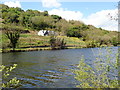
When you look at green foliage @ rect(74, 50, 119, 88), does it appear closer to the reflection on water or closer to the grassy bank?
the reflection on water

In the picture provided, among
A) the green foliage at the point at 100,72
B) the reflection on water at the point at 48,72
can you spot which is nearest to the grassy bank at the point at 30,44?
the reflection on water at the point at 48,72

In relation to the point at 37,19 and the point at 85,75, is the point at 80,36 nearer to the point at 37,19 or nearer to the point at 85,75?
the point at 37,19

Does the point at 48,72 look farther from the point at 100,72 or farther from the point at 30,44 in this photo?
the point at 30,44

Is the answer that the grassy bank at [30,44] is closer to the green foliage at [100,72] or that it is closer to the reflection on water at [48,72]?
the reflection on water at [48,72]

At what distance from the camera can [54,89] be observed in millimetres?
13500

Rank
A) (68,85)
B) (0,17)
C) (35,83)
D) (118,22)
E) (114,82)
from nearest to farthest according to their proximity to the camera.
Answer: (118,22) → (114,82) → (68,85) → (35,83) → (0,17)

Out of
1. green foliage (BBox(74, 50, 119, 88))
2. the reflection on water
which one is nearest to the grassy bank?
the reflection on water

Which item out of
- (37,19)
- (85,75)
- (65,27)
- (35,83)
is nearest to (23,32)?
(37,19)

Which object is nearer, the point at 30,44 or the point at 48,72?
the point at 48,72

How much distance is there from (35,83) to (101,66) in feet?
27.9

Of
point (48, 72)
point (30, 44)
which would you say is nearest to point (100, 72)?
point (48, 72)

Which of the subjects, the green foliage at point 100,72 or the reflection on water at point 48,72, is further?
the reflection on water at point 48,72

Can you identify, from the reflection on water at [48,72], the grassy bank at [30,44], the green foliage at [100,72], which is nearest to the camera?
the green foliage at [100,72]

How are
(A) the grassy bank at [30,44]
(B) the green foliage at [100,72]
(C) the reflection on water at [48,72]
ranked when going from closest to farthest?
(B) the green foliage at [100,72] < (C) the reflection on water at [48,72] < (A) the grassy bank at [30,44]
